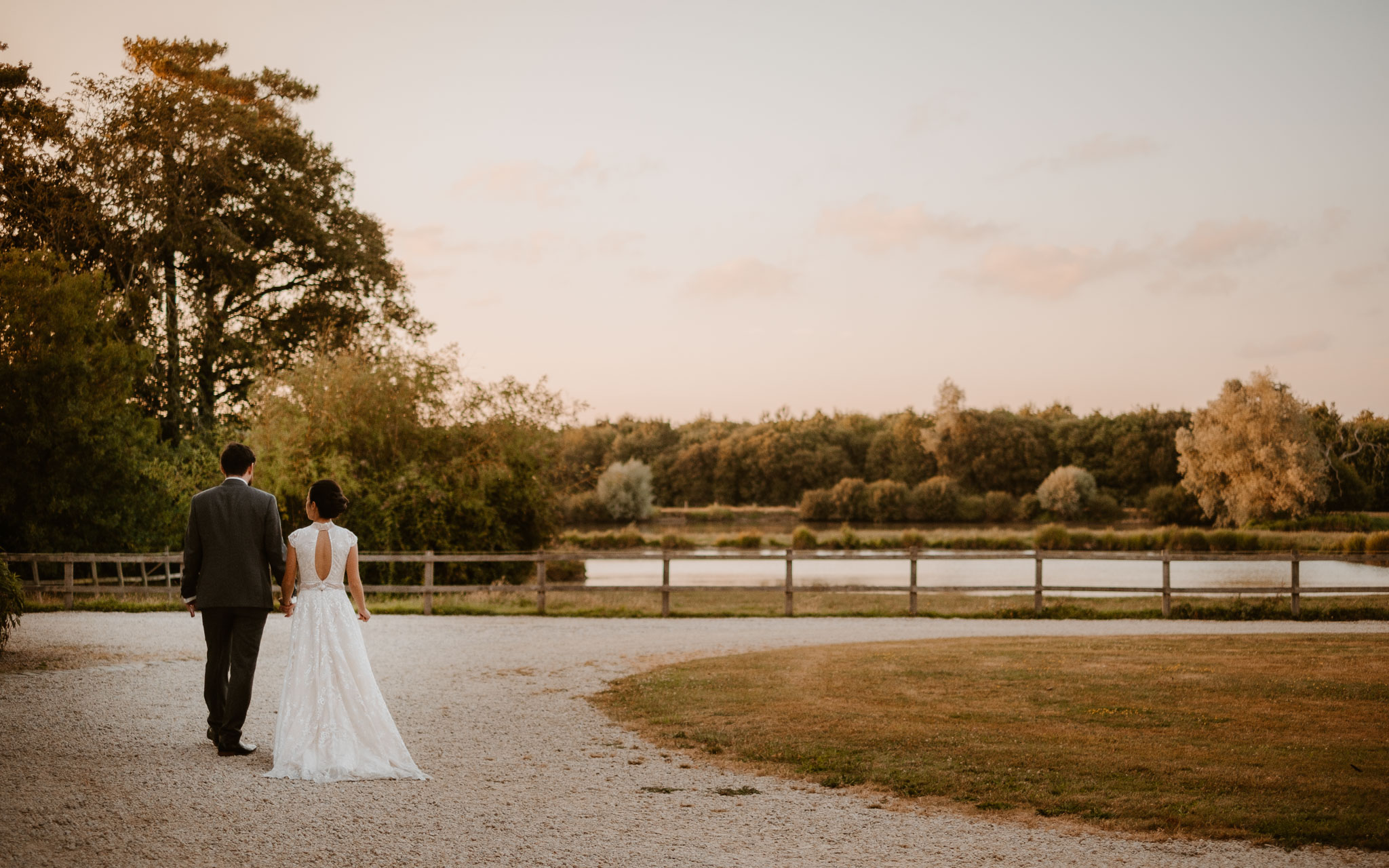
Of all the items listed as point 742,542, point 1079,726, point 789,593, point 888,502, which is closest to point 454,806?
point 1079,726

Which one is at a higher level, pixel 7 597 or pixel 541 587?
Answer: pixel 7 597

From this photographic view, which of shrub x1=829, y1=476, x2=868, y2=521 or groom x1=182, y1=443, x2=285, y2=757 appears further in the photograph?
shrub x1=829, y1=476, x2=868, y2=521

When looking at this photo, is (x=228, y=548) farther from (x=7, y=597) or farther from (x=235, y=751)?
(x=7, y=597)

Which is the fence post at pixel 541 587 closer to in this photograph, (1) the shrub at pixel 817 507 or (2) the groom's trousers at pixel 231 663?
Result: (2) the groom's trousers at pixel 231 663

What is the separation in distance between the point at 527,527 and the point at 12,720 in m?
16.4

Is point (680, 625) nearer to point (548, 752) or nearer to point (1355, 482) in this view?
point (548, 752)

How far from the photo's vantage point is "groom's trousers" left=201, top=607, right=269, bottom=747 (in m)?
6.54

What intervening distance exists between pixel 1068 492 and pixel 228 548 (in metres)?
62.0

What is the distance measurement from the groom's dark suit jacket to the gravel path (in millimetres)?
1028

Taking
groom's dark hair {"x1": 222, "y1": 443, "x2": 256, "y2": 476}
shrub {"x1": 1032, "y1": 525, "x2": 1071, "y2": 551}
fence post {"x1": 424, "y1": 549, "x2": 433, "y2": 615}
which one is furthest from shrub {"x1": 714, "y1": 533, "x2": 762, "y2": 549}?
groom's dark hair {"x1": 222, "y1": 443, "x2": 256, "y2": 476}

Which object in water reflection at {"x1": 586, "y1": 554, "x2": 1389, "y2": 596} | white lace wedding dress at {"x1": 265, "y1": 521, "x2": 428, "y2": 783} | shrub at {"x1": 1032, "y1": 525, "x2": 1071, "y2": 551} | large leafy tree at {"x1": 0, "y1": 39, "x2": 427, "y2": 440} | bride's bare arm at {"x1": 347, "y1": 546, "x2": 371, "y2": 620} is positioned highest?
large leafy tree at {"x1": 0, "y1": 39, "x2": 427, "y2": 440}

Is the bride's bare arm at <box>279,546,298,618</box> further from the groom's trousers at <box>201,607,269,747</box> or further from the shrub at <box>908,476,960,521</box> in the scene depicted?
the shrub at <box>908,476,960,521</box>

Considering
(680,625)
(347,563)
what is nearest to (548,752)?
(347,563)

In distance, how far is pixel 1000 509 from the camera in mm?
67500
